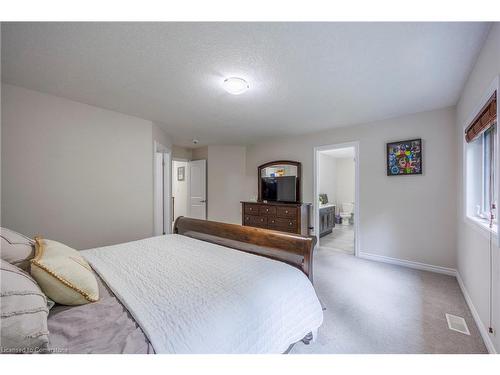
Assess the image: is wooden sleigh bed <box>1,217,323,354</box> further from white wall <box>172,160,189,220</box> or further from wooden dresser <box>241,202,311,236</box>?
white wall <box>172,160,189,220</box>

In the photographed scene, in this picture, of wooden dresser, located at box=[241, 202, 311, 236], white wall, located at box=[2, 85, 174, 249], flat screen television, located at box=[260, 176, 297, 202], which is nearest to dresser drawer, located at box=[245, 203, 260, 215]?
wooden dresser, located at box=[241, 202, 311, 236]

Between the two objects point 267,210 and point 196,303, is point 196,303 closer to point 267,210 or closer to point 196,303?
point 196,303

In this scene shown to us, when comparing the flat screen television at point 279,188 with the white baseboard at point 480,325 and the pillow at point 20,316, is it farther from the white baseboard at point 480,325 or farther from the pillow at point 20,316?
the pillow at point 20,316

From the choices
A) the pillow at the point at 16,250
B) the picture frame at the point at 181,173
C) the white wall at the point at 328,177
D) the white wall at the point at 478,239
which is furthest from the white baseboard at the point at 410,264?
the picture frame at the point at 181,173

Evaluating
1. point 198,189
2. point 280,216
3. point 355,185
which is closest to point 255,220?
point 280,216

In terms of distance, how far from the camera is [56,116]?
2.59 m

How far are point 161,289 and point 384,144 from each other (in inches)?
146

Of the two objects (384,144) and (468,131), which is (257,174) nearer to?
(384,144)

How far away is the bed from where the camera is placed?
0.83 meters

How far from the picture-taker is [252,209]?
15.1ft

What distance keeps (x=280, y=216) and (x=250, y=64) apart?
2893 mm

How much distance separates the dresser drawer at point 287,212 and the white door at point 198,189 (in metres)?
2.18

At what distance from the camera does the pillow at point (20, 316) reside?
666 millimetres
